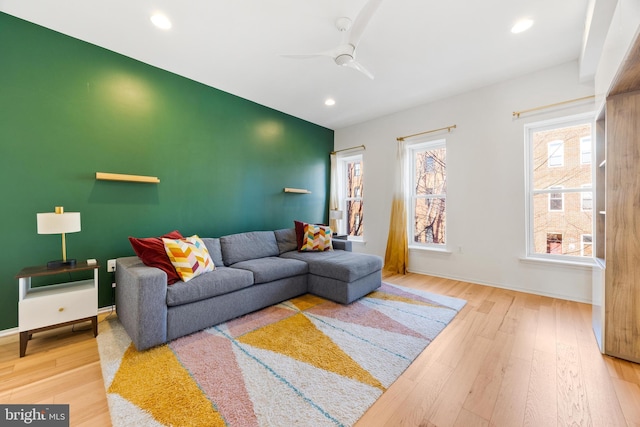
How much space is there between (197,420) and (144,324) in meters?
0.96

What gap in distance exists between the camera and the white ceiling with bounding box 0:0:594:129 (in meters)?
2.17

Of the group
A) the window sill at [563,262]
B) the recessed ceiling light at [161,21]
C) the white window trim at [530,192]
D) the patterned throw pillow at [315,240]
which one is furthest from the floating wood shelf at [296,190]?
the window sill at [563,262]

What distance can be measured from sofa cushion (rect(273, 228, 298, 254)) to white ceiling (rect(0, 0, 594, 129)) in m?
2.11

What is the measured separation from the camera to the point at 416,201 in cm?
451

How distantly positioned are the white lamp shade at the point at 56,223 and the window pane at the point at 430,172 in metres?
4.49

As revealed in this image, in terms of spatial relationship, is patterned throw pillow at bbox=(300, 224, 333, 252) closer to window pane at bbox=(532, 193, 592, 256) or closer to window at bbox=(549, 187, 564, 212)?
window pane at bbox=(532, 193, 592, 256)

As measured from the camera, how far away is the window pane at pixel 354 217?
5.35 meters

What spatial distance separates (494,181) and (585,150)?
3.18 ft

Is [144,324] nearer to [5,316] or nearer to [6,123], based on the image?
[5,316]

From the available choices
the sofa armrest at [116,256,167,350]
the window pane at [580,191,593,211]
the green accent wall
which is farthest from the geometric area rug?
the window pane at [580,191,593,211]

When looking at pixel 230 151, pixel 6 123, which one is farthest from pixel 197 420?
pixel 230 151

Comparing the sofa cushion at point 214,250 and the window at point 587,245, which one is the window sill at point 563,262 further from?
the sofa cushion at point 214,250

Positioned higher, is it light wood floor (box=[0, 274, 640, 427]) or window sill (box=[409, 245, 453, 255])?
window sill (box=[409, 245, 453, 255])

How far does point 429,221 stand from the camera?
4.34 m
